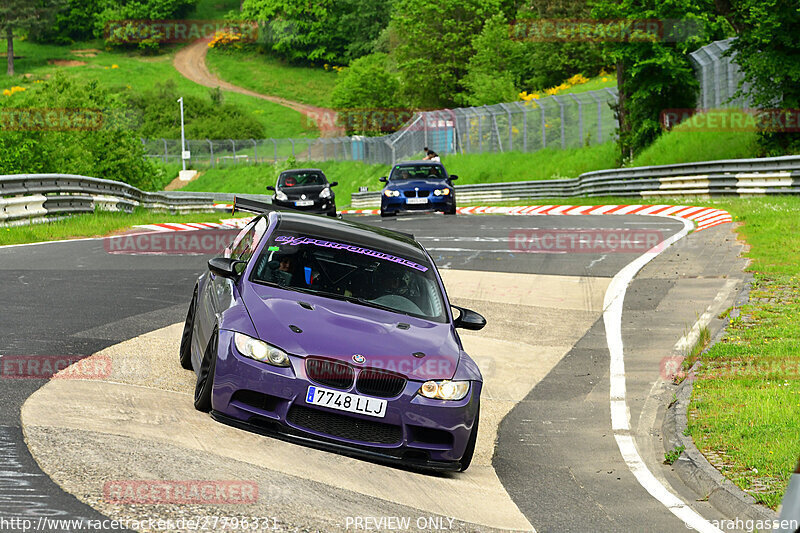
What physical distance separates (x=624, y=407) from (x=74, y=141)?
112 ft

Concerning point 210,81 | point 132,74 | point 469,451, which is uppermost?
point 469,451

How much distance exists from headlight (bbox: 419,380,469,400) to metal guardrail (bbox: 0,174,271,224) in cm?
1609

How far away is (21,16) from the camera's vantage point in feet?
460

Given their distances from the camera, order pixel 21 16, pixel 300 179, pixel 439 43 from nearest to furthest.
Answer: pixel 300 179, pixel 439 43, pixel 21 16

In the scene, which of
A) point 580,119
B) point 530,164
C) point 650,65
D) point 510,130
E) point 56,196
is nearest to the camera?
point 56,196

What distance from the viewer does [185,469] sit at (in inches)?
237

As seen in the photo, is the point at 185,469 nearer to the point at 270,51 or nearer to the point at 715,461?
the point at 715,461

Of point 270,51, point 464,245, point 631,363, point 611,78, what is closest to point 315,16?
point 270,51

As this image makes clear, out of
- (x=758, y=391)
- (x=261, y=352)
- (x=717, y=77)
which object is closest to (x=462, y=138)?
(x=717, y=77)

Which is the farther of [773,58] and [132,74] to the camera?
[132,74]

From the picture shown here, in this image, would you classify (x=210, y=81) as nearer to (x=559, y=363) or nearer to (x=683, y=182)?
(x=683, y=182)

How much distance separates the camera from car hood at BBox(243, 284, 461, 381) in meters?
6.99

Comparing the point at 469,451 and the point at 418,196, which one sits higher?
the point at 469,451

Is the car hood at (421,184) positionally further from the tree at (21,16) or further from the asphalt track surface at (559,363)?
the tree at (21,16)
